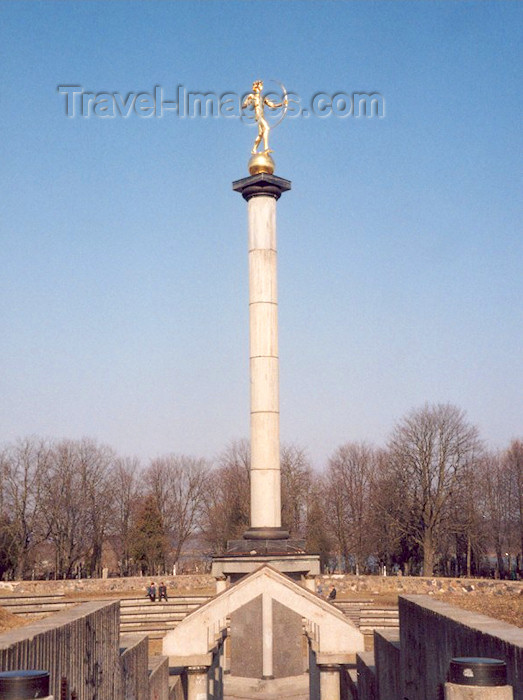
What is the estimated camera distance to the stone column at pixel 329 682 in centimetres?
1701

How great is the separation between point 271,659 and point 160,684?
1060 cm

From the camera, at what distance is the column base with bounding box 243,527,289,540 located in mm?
31484

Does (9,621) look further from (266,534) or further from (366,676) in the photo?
(366,676)

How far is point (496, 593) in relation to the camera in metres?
41.9

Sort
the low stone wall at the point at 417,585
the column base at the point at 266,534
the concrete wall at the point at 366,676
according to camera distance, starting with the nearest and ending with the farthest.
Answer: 1. the concrete wall at the point at 366,676
2. the column base at the point at 266,534
3. the low stone wall at the point at 417,585

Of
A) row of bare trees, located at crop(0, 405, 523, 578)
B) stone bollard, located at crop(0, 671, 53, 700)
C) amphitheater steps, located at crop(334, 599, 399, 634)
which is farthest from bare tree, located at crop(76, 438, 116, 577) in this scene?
stone bollard, located at crop(0, 671, 53, 700)

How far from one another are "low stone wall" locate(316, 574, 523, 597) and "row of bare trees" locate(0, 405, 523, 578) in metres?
6.30

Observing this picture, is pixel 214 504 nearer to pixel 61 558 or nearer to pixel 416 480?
pixel 61 558

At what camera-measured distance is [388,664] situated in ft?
44.7

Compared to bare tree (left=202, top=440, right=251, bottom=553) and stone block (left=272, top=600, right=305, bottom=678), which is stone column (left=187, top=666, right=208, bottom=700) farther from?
bare tree (left=202, top=440, right=251, bottom=553)

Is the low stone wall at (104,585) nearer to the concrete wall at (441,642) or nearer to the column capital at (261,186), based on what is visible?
the column capital at (261,186)

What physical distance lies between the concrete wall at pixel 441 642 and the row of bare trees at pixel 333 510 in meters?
43.9

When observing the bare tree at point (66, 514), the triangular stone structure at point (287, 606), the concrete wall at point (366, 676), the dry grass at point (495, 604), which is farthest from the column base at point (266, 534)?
the bare tree at point (66, 514)

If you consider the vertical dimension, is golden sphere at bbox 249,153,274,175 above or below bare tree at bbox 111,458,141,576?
above
